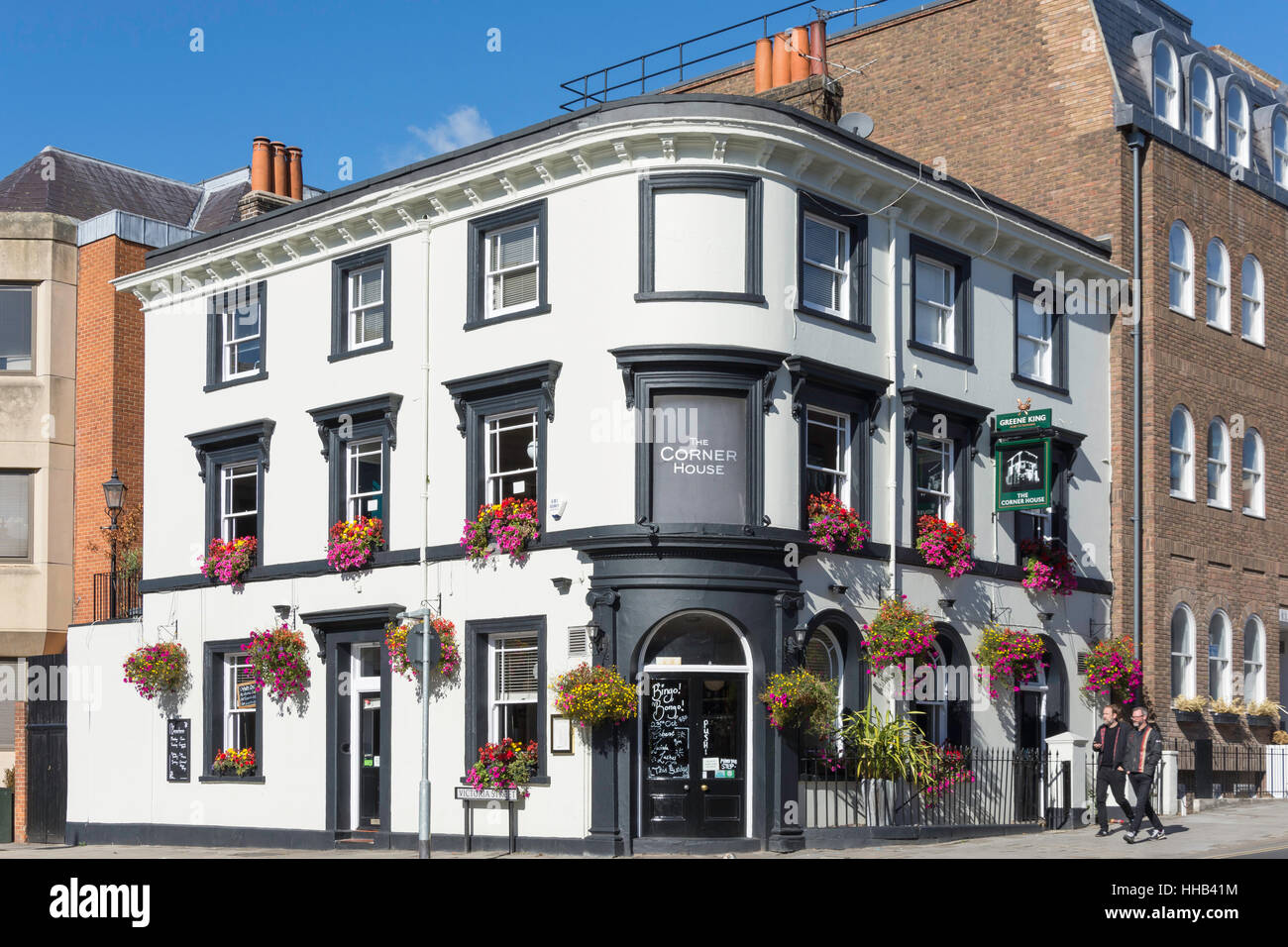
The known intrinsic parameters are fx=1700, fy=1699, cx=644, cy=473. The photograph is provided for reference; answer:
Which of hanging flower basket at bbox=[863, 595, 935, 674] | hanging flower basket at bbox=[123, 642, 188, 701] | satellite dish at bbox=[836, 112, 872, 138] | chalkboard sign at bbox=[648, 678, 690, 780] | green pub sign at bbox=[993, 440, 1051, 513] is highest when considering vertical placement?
satellite dish at bbox=[836, 112, 872, 138]

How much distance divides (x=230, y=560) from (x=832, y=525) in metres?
10.4

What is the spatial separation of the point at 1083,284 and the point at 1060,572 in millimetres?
5380

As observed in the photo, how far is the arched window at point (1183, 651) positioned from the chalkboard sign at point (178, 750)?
57.2 feet

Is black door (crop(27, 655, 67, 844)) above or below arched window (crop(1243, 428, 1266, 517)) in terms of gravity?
below

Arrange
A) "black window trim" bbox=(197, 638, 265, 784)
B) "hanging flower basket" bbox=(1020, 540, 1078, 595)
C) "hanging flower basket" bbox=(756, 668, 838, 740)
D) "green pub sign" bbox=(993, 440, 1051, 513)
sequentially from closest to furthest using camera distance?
1. "hanging flower basket" bbox=(756, 668, 838, 740)
2. "green pub sign" bbox=(993, 440, 1051, 513)
3. "hanging flower basket" bbox=(1020, 540, 1078, 595)
4. "black window trim" bbox=(197, 638, 265, 784)

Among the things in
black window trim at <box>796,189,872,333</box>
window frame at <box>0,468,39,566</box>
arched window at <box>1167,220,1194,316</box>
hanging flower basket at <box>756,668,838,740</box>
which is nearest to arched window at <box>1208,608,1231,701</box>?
arched window at <box>1167,220,1194,316</box>

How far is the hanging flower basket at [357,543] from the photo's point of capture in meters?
26.2

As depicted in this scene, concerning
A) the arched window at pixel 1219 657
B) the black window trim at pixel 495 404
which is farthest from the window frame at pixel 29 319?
the arched window at pixel 1219 657

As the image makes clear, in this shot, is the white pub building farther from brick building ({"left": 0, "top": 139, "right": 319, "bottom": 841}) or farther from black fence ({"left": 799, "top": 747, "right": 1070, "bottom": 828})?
brick building ({"left": 0, "top": 139, "right": 319, "bottom": 841})

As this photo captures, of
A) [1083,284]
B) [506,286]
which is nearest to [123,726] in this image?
[506,286]

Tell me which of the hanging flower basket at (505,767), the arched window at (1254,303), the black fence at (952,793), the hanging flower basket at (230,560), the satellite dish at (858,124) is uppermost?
the satellite dish at (858,124)

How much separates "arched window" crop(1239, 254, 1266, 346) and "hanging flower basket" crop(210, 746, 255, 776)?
68.8ft

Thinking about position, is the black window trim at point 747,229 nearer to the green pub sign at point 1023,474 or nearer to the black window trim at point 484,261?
the black window trim at point 484,261

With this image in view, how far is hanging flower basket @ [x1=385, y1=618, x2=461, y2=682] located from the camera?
2480 centimetres
